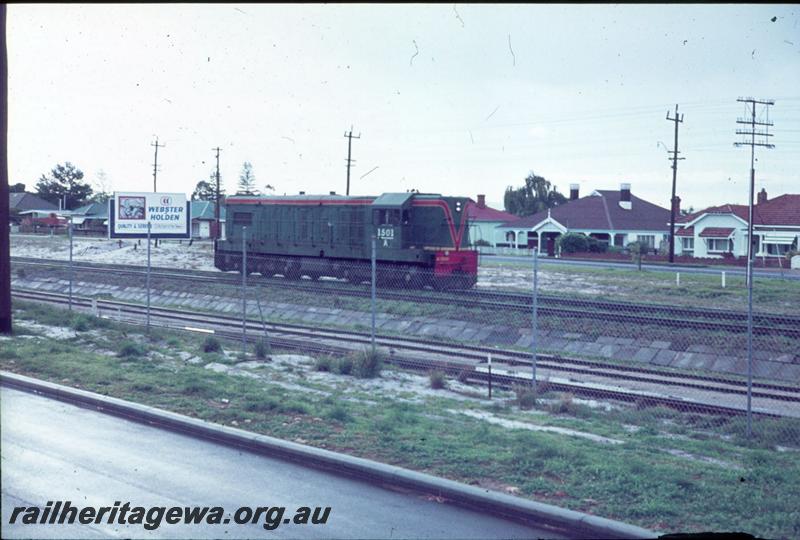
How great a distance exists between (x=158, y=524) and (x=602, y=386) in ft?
27.5

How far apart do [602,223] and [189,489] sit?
200 ft

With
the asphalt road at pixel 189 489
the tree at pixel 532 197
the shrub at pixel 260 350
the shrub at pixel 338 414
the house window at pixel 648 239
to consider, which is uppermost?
the tree at pixel 532 197

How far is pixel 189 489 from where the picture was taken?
7078 millimetres

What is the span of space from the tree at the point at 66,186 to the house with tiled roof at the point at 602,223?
4675 centimetres

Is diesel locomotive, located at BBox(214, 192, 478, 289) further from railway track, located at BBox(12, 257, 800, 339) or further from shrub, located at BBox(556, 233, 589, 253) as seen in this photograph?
shrub, located at BBox(556, 233, 589, 253)

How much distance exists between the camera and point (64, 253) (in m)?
47.7

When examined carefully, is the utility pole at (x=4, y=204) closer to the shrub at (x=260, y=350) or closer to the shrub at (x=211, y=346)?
the shrub at (x=211, y=346)

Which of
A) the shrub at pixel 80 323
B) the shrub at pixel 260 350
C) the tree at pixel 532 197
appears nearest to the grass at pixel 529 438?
the shrub at pixel 260 350

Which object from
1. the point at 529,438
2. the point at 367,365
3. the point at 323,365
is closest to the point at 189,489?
the point at 529,438

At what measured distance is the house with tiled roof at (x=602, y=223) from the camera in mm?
63938

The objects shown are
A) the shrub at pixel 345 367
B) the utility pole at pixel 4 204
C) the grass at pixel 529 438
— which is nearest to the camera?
the grass at pixel 529 438

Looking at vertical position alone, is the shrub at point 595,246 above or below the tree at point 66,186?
below

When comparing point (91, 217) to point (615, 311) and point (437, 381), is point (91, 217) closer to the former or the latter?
point (615, 311)

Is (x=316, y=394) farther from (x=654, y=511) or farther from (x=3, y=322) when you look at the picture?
(x=3, y=322)
